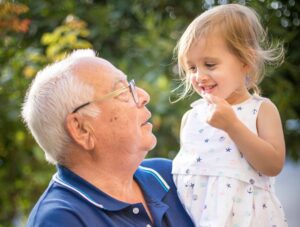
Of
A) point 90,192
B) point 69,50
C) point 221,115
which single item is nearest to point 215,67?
point 221,115

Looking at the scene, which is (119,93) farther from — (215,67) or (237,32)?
(237,32)

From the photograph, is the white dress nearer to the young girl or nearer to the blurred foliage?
the young girl

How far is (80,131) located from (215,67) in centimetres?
54

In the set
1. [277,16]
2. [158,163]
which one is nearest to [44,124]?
[158,163]

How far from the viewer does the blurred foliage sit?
13.2 feet

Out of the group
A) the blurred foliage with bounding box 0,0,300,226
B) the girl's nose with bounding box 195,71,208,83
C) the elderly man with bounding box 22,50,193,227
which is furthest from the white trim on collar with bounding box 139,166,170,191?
the blurred foliage with bounding box 0,0,300,226

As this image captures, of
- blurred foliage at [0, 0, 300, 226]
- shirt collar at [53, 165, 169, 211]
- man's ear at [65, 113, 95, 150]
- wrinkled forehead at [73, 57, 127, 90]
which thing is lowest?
blurred foliage at [0, 0, 300, 226]

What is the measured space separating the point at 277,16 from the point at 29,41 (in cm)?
198

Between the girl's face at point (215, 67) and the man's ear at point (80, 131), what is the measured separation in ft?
1.40

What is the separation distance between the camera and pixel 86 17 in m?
4.43

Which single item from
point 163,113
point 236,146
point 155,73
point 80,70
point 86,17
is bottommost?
point 163,113

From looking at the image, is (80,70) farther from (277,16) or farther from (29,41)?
(29,41)

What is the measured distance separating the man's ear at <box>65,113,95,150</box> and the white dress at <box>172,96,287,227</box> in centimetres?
38

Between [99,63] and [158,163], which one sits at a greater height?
[99,63]
